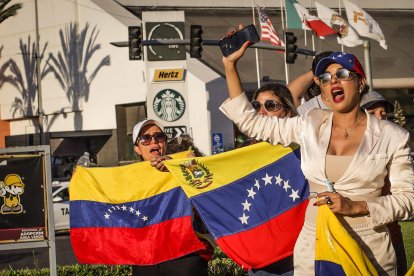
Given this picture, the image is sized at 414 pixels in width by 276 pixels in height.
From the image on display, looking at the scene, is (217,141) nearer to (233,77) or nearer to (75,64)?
(75,64)

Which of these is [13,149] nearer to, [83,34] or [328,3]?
[83,34]

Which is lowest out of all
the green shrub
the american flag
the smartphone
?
the green shrub

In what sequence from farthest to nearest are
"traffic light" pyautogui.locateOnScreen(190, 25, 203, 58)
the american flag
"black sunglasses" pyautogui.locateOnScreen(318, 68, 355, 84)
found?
the american flag → "traffic light" pyautogui.locateOnScreen(190, 25, 203, 58) → "black sunglasses" pyautogui.locateOnScreen(318, 68, 355, 84)

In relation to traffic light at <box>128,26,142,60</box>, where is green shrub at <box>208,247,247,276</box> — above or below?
below

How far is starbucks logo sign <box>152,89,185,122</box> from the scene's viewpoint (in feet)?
119

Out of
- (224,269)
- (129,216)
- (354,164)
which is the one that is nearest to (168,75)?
(224,269)

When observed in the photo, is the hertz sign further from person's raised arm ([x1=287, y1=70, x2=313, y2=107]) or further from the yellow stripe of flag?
person's raised arm ([x1=287, y1=70, x2=313, y2=107])

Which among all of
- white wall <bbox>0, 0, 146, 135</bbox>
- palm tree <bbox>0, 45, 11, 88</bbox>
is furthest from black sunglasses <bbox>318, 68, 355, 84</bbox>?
palm tree <bbox>0, 45, 11, 88</bbox>

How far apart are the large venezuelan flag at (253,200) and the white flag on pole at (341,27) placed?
92.4ft

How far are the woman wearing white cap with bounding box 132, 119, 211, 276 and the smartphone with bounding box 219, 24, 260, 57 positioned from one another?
1898mm

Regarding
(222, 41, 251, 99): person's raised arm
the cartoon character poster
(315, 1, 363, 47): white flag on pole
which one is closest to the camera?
(222, 41, 251, 99): person's raised arm

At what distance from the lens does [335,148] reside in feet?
13.9

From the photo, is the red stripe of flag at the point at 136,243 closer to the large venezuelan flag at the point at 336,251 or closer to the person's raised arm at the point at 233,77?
the person's raised arm at the point at 233,77

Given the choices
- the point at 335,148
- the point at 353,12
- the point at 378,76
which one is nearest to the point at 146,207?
the point at 335,148
